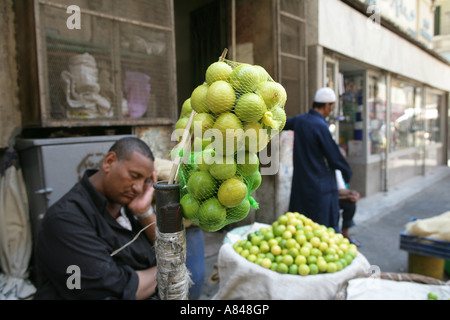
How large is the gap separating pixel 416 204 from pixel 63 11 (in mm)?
8732

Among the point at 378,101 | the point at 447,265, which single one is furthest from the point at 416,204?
the point at 447,265

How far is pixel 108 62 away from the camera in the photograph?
3580mm

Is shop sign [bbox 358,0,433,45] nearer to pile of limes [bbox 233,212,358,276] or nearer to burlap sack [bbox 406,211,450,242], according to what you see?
burlap sack [bbox 406,211,450,242]

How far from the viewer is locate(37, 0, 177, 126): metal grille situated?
3166mm

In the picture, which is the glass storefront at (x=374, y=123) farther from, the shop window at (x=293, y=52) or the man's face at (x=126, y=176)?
the man's face at (x=126, y=176)

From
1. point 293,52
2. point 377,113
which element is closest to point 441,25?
point 377,113

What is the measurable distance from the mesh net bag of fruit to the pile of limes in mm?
1857

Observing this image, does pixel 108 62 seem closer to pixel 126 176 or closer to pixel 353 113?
pixel 126 176

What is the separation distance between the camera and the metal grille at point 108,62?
317cm

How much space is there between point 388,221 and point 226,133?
22.7 feet

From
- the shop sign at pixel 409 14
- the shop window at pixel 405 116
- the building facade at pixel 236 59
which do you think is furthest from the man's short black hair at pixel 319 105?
the shop window at pixel 405 116

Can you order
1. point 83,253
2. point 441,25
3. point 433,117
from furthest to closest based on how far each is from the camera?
point 441,25 → point 433,117 → point 83,253
